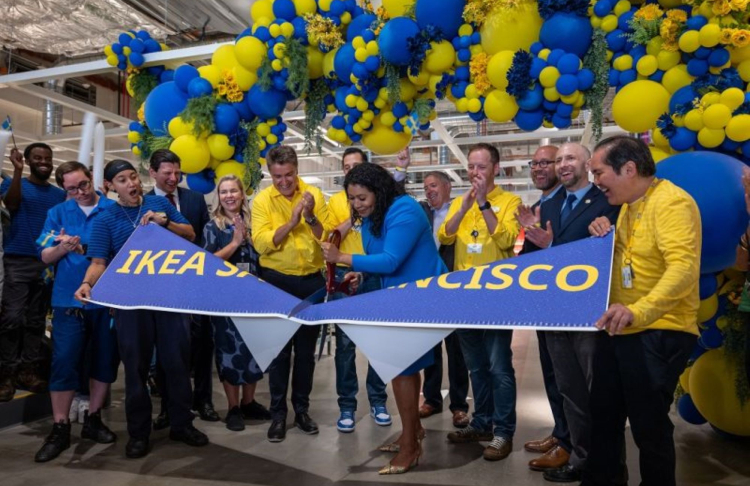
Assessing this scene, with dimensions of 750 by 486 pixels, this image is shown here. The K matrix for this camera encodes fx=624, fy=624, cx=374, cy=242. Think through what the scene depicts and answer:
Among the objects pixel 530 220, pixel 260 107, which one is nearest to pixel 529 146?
pixel 260 107

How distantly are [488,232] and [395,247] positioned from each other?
0.65m

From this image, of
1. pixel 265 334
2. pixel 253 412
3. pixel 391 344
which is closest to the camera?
pixel 391 344

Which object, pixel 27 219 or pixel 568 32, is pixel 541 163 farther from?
pixel 27 219

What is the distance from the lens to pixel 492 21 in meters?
3.21

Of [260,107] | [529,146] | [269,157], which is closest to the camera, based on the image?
[269,157]

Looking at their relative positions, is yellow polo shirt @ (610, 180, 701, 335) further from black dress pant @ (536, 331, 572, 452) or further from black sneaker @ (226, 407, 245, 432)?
black sneaker @ (226, 407, 245, 432)

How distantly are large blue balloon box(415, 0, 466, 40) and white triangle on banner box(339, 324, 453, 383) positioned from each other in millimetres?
1839

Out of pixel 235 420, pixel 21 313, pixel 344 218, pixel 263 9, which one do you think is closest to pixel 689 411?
pixel 344 218

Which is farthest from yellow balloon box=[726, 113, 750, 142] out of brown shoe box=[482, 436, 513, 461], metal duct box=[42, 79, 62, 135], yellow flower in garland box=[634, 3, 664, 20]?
metal duct box=[42, 79, 62, 135]

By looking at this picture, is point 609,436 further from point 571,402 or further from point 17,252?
point 17,252

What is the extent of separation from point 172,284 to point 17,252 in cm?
154

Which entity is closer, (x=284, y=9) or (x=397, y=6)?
(x=397, y=6)

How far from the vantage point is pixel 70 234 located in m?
3.31

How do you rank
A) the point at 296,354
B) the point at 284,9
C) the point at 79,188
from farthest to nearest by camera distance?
the point at 284,9, the point at 296,354, the point at 79,188
